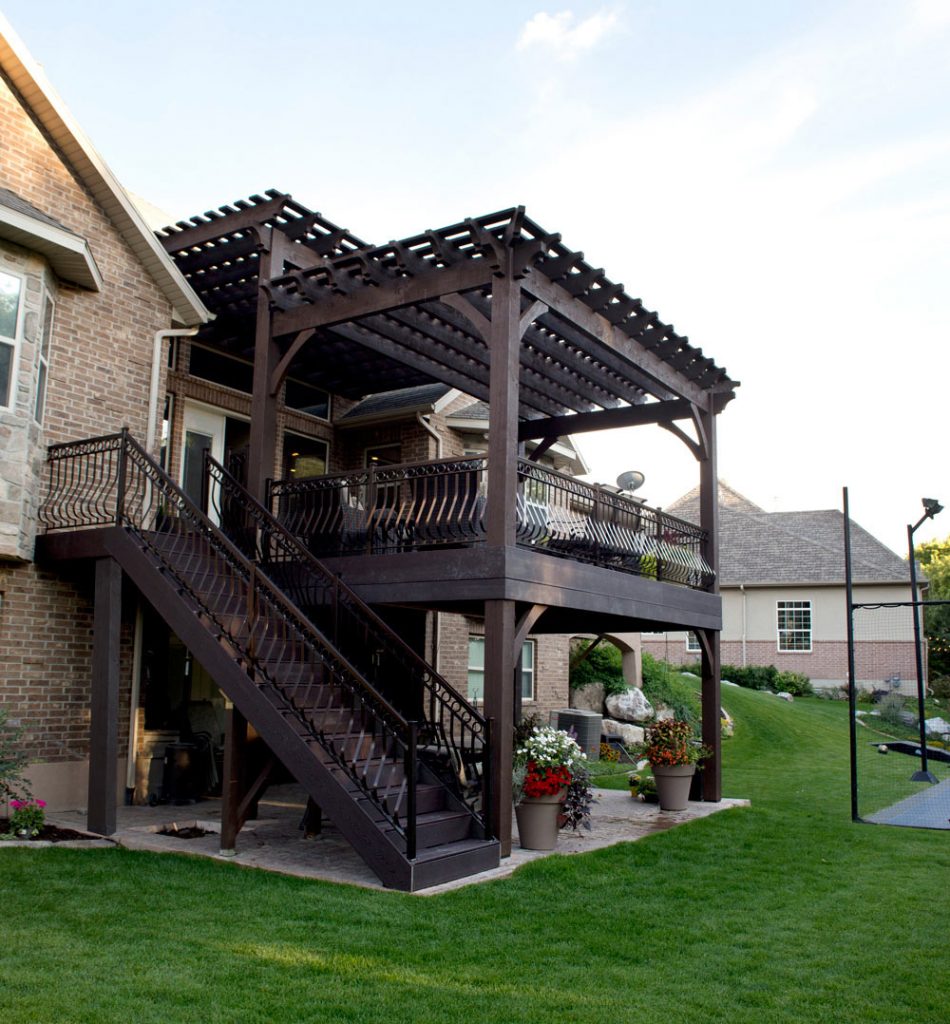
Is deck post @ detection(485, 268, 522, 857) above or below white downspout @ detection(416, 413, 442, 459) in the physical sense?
below

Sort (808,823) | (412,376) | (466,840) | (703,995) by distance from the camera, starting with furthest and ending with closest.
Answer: (412,376), (808,823), (466,840), (703,995)

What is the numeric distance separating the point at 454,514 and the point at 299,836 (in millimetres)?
3436

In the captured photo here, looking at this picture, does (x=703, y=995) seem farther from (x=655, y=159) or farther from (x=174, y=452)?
(x=655, y=159)

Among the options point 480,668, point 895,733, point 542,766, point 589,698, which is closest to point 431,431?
point 480,668

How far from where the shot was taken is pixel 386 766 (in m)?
8.45

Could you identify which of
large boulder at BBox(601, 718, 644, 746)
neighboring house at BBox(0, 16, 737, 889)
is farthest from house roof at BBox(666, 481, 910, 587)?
neighboring house at BBox(0, 16, 737, 889)

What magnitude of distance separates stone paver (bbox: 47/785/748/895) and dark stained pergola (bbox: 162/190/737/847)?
3.25 ft

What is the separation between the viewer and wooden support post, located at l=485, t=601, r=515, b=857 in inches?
336

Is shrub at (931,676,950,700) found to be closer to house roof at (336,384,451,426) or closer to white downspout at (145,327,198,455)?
house roof at (336,384,451,426)

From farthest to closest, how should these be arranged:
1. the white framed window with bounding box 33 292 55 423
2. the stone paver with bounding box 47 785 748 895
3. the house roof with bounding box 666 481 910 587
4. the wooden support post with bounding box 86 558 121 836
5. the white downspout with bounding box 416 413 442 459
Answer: the house roof with bounding box 666 481 910 587 → the white downspout with bounding box 416 413 442 459 → the white framed window with bounding box 33 292 55 423 → the wooden support post with bounding box 86 558 121 836 → the stone paver with bounding box 47 785 748 895

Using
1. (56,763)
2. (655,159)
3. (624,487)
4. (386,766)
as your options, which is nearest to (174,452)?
(56,763)

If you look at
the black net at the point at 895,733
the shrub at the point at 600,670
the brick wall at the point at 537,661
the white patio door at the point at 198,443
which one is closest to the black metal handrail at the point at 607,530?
the black net at the point at 895,733

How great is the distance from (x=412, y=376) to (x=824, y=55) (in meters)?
6.98

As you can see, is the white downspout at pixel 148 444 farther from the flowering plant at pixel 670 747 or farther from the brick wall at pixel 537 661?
the flowering plant at pixel 670 747
